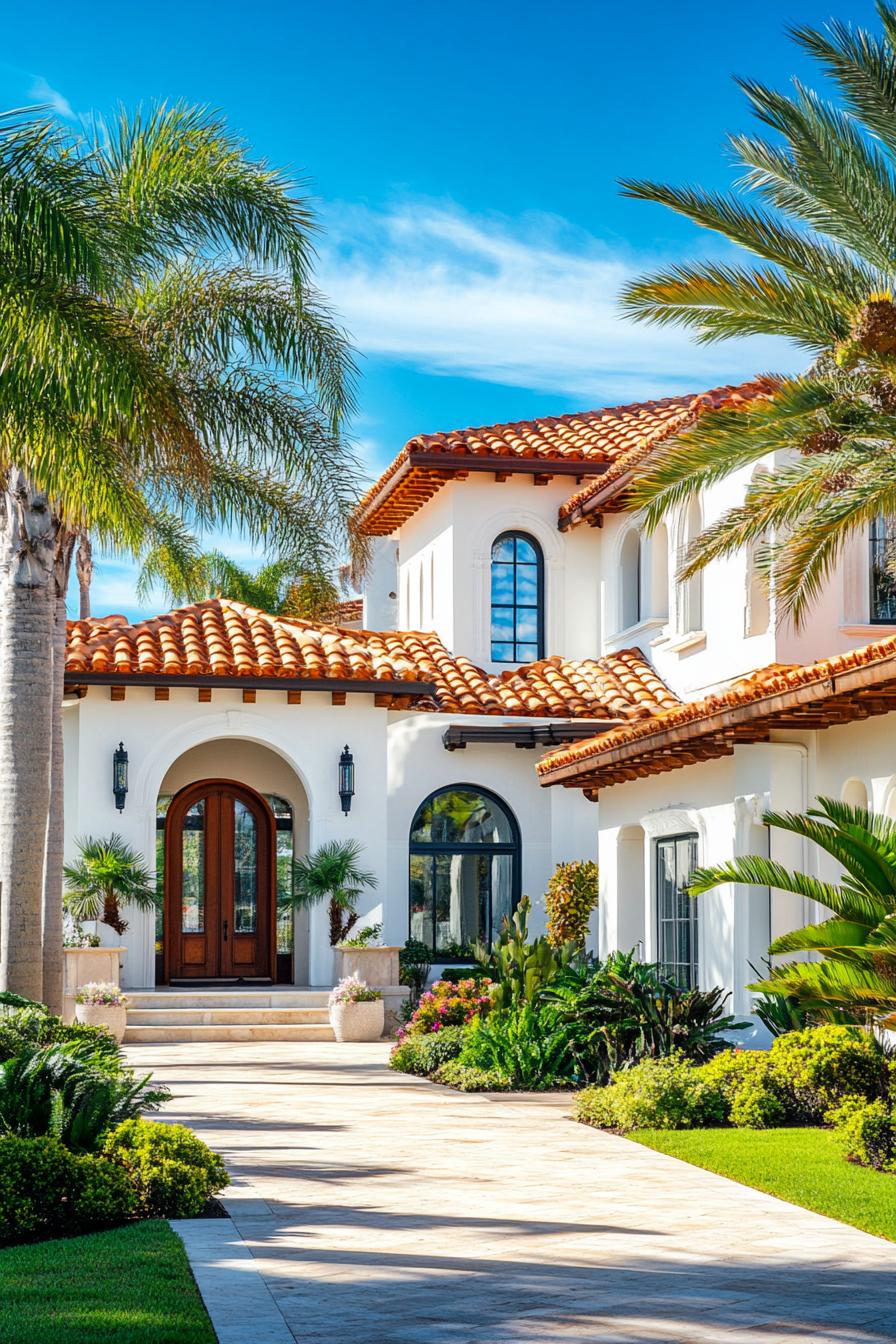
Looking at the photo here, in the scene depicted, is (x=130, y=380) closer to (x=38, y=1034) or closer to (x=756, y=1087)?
(x=38, y=1034)

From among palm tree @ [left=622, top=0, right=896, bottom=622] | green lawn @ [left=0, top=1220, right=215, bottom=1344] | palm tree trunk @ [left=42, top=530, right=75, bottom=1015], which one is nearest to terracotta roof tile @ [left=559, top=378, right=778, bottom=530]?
palm tree @ [left=622, top=0, right=896, bottom=622]

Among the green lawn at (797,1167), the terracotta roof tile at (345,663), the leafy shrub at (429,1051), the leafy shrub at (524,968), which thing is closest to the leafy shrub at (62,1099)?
the green lawn at (797,1167)

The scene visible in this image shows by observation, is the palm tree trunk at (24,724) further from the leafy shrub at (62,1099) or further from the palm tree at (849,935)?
the palm tree at (849,935)

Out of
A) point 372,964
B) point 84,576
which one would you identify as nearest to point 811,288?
point 372,964

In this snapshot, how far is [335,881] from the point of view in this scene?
21.5 metres

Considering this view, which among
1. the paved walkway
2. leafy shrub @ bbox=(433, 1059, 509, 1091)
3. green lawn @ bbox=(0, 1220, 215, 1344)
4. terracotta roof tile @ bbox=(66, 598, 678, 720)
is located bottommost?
leafy shrub @ bbox=(433, 1059, 509, 1091)

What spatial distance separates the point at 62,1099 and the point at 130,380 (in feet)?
16.4

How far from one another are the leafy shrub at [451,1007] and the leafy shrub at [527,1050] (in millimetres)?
1367

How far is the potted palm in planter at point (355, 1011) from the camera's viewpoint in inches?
790

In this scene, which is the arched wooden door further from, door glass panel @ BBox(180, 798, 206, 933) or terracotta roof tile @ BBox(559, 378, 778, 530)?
terracotta roof tile @ BBox(559, 378, 778, 530)

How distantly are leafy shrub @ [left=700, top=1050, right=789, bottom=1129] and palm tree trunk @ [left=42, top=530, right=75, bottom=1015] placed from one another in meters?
6.37

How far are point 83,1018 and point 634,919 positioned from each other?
6.46m

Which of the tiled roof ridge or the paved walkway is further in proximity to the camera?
the tiled roof ridge

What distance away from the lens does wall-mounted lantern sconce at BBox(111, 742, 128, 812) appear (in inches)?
841
